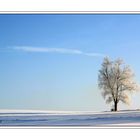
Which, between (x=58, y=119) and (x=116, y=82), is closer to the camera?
(x=58, y=119)

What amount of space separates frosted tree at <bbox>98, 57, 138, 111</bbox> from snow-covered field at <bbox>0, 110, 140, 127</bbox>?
241 millimetres

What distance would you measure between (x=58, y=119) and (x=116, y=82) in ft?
3.47

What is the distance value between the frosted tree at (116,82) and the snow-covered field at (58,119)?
0.24 meters

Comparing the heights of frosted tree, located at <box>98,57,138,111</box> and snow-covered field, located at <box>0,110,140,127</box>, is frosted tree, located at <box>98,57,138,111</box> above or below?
above

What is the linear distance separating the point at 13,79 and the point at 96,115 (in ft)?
3.77

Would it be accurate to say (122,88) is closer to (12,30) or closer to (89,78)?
(89,78)

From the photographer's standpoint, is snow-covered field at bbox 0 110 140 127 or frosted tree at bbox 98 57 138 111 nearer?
snow-covered field at bbox 0 110 140 127

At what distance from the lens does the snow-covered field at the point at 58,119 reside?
6793 mm

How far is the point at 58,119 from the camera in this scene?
6.92m

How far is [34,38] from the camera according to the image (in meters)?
6.91

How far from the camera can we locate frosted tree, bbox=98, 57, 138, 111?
23.0 ft

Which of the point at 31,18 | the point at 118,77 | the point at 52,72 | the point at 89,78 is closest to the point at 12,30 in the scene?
the point at 31,18

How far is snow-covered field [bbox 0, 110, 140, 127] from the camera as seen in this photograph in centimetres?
679

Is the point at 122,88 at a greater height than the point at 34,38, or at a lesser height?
lesser
